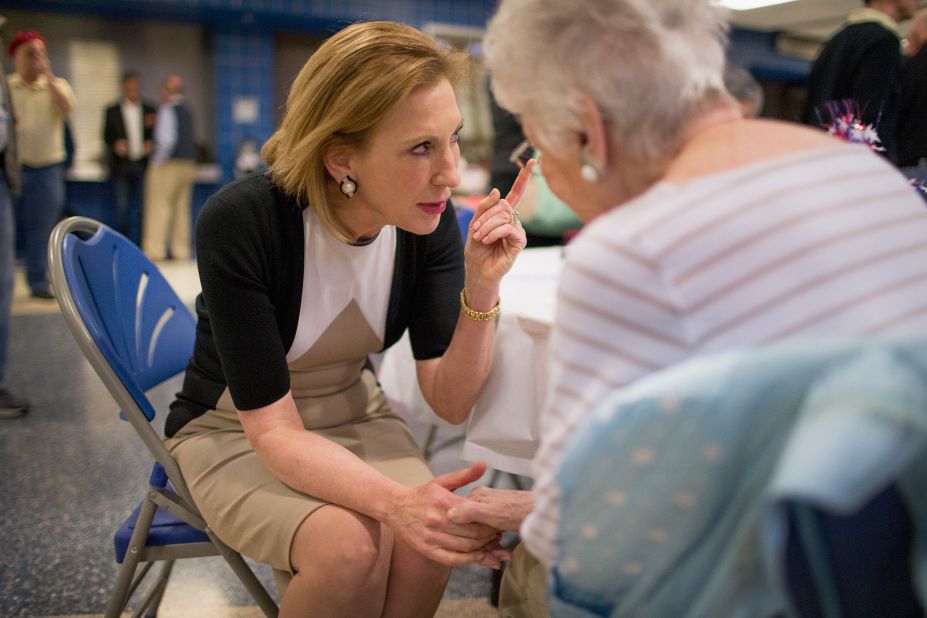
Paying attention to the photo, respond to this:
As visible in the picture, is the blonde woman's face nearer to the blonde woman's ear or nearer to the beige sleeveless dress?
the blonde woman's ear

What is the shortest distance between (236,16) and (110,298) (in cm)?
805

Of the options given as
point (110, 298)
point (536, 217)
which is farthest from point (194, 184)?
point (110, 298)

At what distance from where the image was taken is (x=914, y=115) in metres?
3.35

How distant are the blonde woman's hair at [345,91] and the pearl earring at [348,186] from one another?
1.3 inches

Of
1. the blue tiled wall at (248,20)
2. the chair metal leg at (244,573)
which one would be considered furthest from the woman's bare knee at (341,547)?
the blue tiled wall at (248,20)

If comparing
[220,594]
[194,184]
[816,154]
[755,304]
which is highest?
[816,154]

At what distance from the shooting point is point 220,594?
185 centimetres

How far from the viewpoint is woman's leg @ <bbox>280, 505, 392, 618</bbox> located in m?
1.04

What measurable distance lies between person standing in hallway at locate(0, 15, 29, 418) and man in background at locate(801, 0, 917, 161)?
3.14 meters

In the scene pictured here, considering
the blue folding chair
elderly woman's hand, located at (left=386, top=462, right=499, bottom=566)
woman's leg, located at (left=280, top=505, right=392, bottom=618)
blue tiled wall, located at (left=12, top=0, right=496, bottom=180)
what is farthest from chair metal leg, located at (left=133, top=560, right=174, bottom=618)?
blue tiled wall, located at (left=12, top=0, right=496, bottom=180)

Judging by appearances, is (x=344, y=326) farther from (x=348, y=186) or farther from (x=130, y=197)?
(x=130, y=197)

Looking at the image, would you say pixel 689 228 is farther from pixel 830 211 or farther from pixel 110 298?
pixel 110 298

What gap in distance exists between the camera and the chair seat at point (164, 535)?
124 centimetres

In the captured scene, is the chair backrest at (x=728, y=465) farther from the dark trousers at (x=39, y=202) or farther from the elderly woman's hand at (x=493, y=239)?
the dark trousers at (x=39, y=202)
